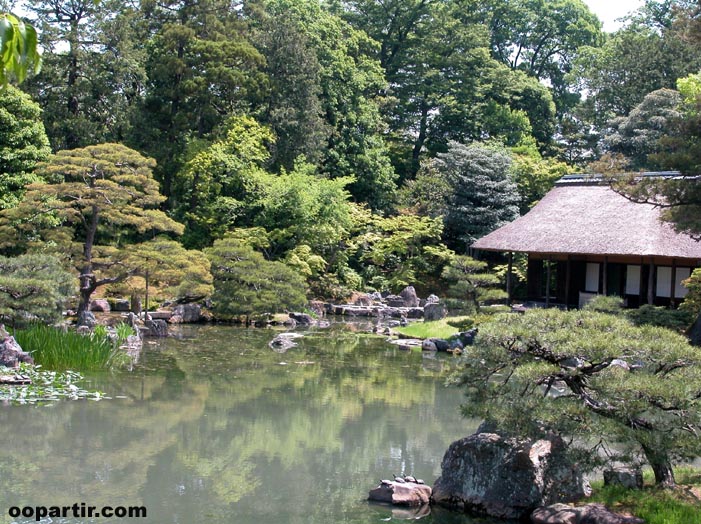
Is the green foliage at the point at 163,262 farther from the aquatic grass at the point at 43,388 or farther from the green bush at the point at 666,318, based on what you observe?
the green bush at the point at 666,318

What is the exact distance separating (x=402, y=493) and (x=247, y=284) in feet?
44.7

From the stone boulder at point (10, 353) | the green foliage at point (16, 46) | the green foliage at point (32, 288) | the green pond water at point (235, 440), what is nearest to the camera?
the green foliage at point (16, 46)

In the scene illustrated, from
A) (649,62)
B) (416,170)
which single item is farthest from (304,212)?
(649,62)

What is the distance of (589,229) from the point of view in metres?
20.6

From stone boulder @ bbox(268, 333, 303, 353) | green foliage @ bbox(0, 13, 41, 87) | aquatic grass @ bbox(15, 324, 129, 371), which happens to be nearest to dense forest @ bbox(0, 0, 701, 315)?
stone boulder @ bbox(268, 333, 303, 353)

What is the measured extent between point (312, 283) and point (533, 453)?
755 inches

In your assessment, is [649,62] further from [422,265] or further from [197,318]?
[197,318]

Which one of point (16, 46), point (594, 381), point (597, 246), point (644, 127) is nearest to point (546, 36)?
point (644, 127)

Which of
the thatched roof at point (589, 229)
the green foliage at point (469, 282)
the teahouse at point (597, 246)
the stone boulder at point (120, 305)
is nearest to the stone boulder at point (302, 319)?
the green foliage at point (469, 282)

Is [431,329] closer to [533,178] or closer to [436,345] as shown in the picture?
[436,345]

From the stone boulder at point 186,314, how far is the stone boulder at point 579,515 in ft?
49.2

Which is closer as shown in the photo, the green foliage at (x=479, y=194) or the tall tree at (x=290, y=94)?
the green foliage at (x=479, y=194)

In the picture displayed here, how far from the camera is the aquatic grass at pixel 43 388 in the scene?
10648 mm

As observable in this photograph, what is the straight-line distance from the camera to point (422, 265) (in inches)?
1089
